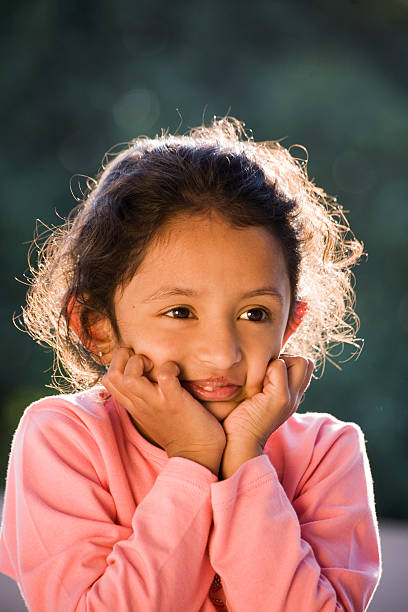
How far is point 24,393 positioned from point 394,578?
2.01 m

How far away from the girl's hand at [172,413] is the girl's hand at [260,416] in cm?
2

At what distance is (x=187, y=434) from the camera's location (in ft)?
3.75

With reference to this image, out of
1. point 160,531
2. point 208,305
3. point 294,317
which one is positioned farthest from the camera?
point 294,317

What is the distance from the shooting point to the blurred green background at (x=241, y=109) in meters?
3.40

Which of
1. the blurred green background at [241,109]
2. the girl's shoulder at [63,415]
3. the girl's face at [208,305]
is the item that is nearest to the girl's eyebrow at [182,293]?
the girl's face at [208,305]

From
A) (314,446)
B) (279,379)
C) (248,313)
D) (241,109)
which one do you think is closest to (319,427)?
(314,446)

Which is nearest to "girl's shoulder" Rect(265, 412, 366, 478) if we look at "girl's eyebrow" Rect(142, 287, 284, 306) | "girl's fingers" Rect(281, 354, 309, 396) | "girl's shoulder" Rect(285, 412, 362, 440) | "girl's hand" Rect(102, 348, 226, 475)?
"girl's shoulder" Rect(285, 412, 362, 440)

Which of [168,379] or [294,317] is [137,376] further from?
[294,317]

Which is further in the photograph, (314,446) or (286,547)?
(314,446)

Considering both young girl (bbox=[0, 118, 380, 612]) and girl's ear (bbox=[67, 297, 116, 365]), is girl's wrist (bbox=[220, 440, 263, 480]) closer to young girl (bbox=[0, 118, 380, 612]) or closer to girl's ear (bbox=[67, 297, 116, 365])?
young girl (bbox=[0, 118, 380, 612])

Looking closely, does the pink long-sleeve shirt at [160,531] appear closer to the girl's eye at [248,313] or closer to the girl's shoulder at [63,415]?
the girl's shoulder at [63,415]

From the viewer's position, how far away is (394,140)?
351 centimetres

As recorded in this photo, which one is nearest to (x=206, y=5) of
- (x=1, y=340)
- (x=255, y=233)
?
(x=1, y=340)

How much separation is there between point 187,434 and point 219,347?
15 centimetres
